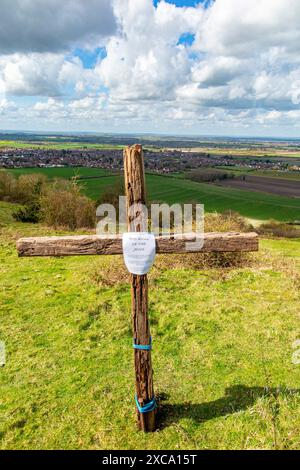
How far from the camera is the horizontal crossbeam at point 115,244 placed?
386cm

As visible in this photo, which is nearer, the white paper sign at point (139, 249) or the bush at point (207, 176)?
the white paper sign at point (139, 249)

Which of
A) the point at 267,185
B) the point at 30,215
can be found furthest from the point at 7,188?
the point at 267,185

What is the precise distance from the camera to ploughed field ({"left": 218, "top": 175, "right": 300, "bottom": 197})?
61172mm

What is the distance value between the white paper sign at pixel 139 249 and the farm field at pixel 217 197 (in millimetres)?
39290

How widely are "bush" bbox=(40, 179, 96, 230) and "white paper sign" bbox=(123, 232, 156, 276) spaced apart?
57.0 feet

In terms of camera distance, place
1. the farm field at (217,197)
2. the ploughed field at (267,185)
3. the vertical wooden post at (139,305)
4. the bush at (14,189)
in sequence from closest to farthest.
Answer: the vertical wooden post at (139,305), the bush at (14,189), the farm field at (217,197), the ploughed field at (267,185)

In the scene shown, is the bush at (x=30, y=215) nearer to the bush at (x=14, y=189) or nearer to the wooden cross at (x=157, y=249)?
the bush at (x=14, y=189)

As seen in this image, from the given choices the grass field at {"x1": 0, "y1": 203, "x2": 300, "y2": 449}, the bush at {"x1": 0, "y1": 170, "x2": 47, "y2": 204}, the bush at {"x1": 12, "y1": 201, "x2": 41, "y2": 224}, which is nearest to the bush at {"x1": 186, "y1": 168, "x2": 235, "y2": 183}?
the bush at {"x1": 0, "y1": 170, "x2": 47, "y2": 204}

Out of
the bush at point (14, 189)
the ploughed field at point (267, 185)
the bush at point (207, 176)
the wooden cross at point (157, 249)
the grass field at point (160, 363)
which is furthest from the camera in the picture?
the bush at point (207, 176)

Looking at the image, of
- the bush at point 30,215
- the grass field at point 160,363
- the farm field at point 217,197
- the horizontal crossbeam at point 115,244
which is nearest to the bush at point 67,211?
the bush at point 30,215

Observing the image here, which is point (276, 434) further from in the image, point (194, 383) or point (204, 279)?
point (204, 279)

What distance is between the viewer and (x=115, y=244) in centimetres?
386
